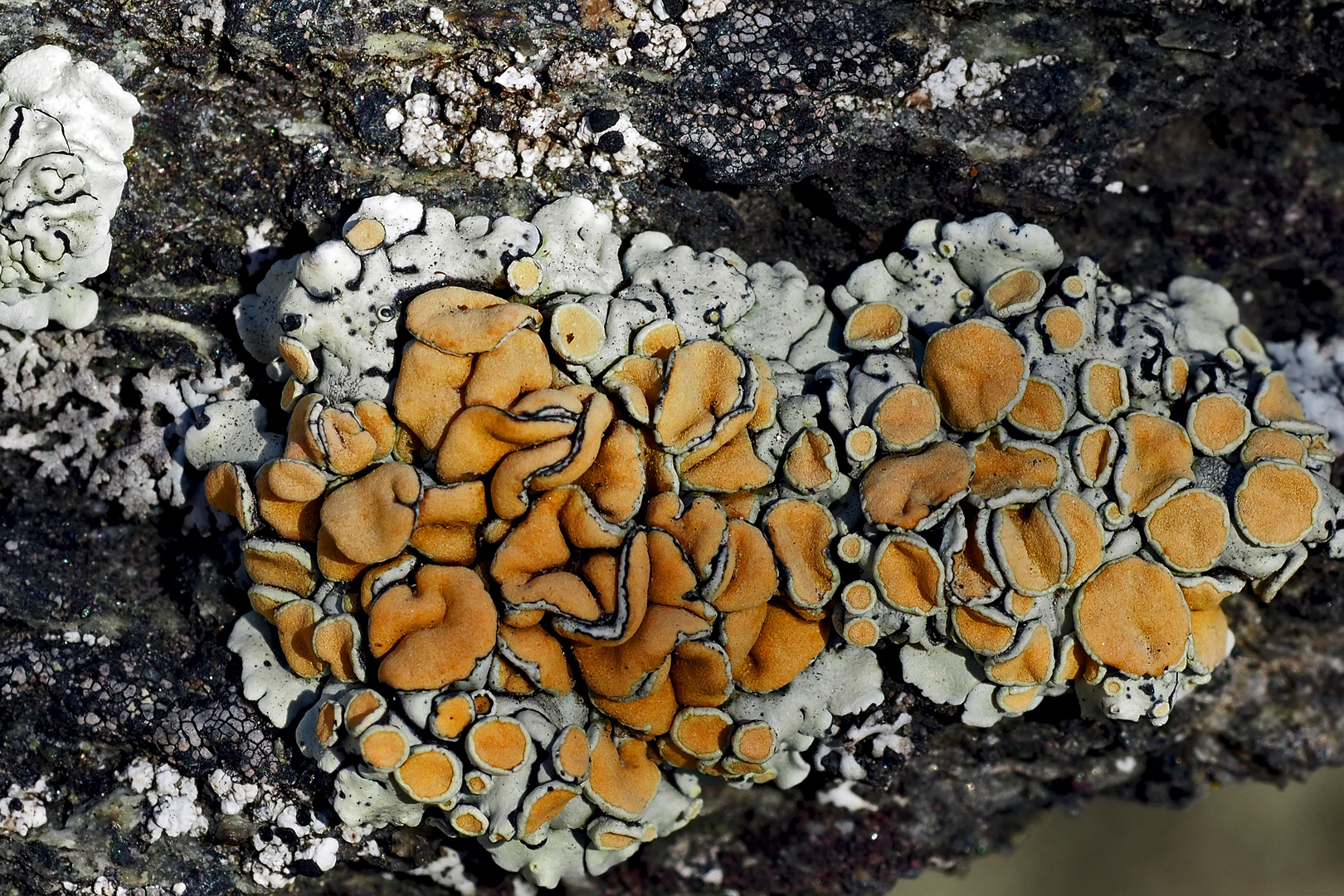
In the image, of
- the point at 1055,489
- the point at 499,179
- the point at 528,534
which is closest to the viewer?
the point at 528,534

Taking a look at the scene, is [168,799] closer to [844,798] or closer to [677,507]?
[677,507]

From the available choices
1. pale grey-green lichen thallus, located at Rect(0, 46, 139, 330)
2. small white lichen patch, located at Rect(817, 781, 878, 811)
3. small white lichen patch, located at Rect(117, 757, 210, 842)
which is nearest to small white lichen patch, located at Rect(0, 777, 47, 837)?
small white lichen patch, located at Rect(117, 757, 210, 842)

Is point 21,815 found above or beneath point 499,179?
beneath

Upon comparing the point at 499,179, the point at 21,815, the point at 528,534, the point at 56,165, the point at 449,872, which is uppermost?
the point at 56,165

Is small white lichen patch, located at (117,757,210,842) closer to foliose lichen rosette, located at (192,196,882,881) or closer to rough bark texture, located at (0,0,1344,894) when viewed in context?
rough bark texture, located at (0,0,1344,894)

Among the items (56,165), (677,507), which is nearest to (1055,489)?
(677,507)

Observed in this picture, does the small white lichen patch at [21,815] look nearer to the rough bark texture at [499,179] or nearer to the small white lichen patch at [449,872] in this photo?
the rough bark texture at [499,179]
